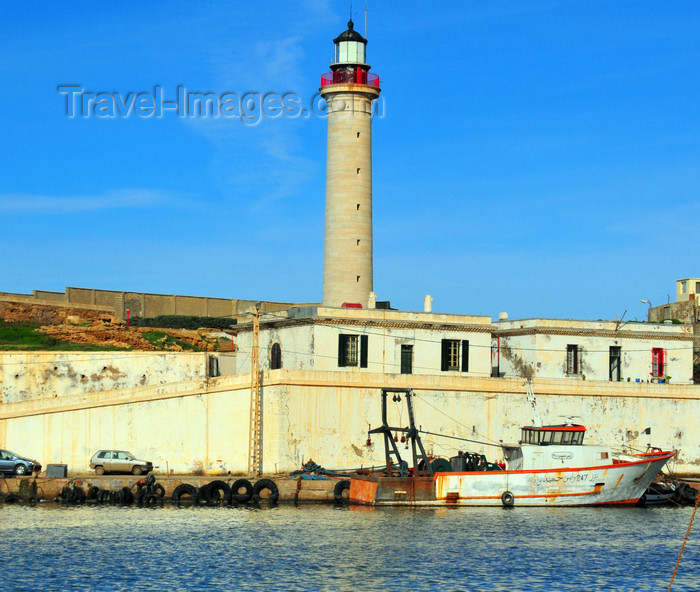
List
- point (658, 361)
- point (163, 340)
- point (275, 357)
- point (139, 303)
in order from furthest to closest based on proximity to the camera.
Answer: point (139, 303) < point (163, 340) < point (658, 361) < point (275, 357)

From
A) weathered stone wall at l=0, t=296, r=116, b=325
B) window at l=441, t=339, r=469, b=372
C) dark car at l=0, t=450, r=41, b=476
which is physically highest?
weathered stone wall at l=0, t=296, r=116, b=325

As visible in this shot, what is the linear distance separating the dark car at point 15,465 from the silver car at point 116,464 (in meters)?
2.46

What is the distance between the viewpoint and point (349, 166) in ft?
181

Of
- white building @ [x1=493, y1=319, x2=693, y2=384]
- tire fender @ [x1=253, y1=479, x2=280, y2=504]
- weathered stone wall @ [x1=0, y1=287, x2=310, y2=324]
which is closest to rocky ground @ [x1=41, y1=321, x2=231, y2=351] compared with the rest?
weathered stone wall @ [x1=0, y1=287, x2=310, y2=324]

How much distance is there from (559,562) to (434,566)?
387cm

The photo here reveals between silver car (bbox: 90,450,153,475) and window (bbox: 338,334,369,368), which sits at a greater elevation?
window (bbox: 338,334,369,368)

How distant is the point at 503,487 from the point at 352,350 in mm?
10657

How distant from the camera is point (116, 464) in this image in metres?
45.5

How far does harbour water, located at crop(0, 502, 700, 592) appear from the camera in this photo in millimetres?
29625

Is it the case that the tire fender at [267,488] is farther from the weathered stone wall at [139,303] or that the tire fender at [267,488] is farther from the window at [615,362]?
the weathered stone wall at [139,303]

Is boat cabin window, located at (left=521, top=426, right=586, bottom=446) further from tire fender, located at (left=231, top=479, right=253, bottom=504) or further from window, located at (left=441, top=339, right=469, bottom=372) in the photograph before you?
tire fender, located at (left=231, top=479, right=253, bottom=504)

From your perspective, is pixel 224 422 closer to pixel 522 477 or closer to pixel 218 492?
pixel 218 492

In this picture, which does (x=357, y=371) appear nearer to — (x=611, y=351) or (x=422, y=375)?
(x=422, y=375)

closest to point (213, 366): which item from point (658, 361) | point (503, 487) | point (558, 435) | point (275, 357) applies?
point (275, 357)
